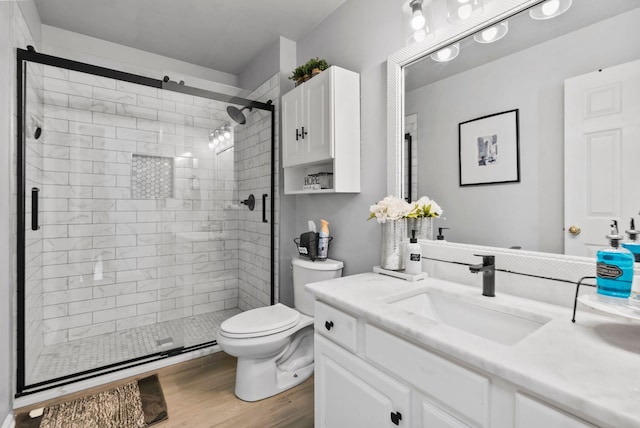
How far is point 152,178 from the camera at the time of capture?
261 centimetres

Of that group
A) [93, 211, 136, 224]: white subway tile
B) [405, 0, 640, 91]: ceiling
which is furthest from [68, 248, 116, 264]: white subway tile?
[405, 0, 640, 91]: ceiling

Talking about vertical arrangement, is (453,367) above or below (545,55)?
below

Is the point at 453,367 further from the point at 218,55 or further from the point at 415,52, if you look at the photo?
the point at 218,55

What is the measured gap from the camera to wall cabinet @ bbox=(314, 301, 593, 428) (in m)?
0.74

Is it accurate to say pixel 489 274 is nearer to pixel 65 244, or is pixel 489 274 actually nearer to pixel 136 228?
pixel 136 228

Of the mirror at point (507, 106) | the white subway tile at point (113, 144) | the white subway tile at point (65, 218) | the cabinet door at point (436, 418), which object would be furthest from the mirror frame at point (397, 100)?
the white subway tile at point (65, 218)

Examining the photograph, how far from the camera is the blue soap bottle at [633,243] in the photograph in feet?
3.32

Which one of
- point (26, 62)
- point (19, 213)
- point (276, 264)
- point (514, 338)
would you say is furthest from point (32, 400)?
point (514, 338)

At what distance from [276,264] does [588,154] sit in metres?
2.18

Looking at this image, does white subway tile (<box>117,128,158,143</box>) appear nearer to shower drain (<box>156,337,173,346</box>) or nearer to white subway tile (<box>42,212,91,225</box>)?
white subway tile (<box>42,212,91,225</box>)

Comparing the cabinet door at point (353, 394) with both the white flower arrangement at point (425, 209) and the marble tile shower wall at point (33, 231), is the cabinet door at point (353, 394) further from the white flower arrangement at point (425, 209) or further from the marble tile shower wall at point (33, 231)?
the marble tile shower wall at point (33, 231)

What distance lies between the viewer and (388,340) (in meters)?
1.06

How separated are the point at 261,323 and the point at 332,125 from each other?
128cm

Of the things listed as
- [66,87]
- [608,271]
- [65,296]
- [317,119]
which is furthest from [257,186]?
[608,271]
